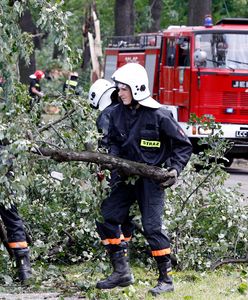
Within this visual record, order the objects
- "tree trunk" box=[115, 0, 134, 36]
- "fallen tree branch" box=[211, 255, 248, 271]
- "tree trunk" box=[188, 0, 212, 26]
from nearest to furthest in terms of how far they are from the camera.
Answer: "fallen tree branch" box=[211, 255, 248, 271]
"tree trunk" box=[188, 0, 212, 26]
"tree trunk" box=[115, 0, 134, 36]

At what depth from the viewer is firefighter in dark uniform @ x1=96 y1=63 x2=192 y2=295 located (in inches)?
322

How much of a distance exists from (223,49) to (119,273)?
12262 millimetres

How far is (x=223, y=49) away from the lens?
20.2m

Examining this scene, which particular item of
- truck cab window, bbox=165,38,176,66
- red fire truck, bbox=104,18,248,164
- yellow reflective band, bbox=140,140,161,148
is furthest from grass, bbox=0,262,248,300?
truck cab window, bbox=165,38,176,66

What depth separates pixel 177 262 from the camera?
9438mm

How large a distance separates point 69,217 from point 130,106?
2.18 meters

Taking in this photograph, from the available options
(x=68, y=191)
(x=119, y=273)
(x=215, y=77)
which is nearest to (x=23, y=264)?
(x=119, y=273)

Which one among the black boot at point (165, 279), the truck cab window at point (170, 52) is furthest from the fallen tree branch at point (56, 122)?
the truck cab window at point (170, 52)

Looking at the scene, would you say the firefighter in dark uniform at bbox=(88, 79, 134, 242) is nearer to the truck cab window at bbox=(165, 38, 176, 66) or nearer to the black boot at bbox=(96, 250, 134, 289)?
the black boot at bbox=(96, 250, 134, 289)

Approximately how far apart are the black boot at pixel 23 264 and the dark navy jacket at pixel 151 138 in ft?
3.87

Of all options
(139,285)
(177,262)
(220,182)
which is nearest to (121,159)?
(139,285)

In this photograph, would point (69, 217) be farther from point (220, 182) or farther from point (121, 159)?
point (121, 159)

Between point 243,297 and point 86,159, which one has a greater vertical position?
point 86,159

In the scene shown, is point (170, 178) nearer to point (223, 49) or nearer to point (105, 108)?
point (105, 108)
